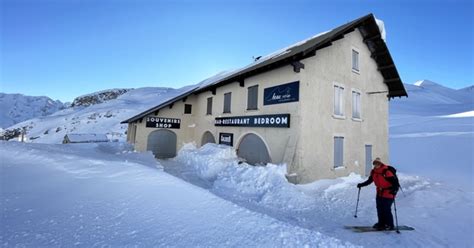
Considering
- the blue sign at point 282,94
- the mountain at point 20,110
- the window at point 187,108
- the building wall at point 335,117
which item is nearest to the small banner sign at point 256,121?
the blue sign at point 282,94

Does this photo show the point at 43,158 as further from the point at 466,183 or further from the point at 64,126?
the point at 64,126

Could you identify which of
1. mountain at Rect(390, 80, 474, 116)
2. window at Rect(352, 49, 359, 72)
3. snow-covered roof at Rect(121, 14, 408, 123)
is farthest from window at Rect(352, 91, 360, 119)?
mountain at Rect(390, 80, 474, 116)

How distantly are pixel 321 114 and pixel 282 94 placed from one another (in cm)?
222

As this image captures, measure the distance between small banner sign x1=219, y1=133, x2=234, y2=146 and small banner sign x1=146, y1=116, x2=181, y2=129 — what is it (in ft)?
17.7

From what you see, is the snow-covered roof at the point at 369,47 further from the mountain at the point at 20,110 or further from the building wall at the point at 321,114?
the mountain at the point at 20,110

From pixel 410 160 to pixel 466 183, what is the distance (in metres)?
7.67

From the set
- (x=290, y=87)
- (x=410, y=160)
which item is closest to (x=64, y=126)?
(x=290, y=87)

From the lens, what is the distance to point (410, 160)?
1922cm

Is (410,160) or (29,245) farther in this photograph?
(410,160)

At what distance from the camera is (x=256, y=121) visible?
13062 mm

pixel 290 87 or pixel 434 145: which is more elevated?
→ pixel 290 87

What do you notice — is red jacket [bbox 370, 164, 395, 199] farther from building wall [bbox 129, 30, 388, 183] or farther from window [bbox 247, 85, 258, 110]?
window [bbox 247, 85, 258, 110]

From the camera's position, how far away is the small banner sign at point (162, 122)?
19.0 m

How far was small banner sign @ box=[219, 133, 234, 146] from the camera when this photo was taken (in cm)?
Result: 1517
